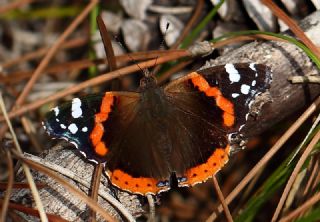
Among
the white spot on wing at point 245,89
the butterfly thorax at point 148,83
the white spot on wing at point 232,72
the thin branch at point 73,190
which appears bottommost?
the thin branch at point 73,190

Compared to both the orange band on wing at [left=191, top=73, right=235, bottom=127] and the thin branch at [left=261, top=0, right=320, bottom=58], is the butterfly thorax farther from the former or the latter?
the thin branch at [left=261, top=0, right=320, bottom=58]

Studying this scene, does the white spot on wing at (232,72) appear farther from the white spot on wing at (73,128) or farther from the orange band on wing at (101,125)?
the white spot on wing at (73,128)

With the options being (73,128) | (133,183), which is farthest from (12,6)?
(133,183)

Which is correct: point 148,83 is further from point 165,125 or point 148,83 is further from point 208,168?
point 208,168

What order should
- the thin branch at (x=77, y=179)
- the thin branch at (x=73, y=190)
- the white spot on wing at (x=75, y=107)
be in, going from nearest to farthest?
the thin branch at (x=73, y=190)
the thin branch at (x=77, y=179)
the white spot on wing at (x=75, y=107)

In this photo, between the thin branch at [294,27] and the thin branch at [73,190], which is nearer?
the thin branch at [73,190]

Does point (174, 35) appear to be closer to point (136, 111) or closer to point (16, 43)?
point (136, 111)

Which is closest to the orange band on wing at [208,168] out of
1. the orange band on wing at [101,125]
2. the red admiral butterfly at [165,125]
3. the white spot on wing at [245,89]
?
the red admiral butterfly at [165,125]

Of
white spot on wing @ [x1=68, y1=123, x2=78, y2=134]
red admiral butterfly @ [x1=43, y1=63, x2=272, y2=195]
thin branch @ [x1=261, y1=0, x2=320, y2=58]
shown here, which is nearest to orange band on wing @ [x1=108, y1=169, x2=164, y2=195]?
red admiral butterfly @ [x1=43, y1=63, x2=272, y2=195]

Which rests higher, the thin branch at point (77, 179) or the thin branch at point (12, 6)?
the thin branch at point (12, 6)
